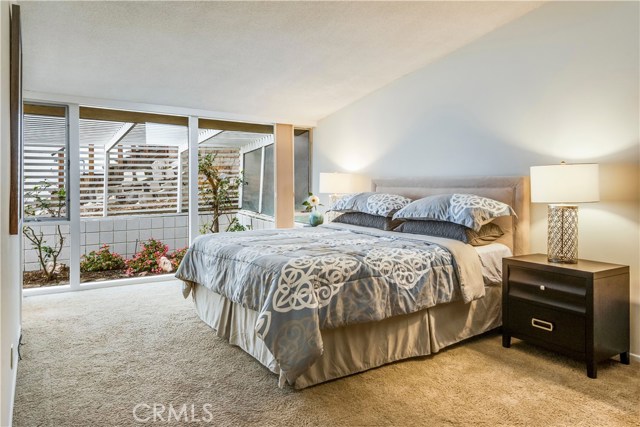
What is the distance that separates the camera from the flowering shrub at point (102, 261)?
205 inches

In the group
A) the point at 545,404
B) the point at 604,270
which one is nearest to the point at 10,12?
the point at 545,404

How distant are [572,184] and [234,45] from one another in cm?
279

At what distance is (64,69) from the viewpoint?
3.75m

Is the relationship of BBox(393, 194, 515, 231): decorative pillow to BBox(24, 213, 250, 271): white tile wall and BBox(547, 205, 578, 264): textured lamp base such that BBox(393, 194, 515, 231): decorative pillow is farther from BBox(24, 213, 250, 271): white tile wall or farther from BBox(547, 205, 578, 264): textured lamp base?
BBox(24, 213, 250, 271): white tile wall

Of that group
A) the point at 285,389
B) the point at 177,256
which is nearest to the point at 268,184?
the point at 177,256

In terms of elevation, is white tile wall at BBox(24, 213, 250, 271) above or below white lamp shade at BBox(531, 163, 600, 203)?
below

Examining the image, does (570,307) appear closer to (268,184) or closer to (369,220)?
(369,220)

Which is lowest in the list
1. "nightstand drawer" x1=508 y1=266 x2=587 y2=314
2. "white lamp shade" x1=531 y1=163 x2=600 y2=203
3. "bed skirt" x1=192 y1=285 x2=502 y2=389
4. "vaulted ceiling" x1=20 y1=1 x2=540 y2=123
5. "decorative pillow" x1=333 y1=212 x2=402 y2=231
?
"bed skirt" x1=192 y1=285 x2=502 y2=389

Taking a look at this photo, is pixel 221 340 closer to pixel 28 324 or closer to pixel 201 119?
pixel 28 324

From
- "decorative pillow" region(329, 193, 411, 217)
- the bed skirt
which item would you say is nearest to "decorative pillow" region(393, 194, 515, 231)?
"decorative pillow" region(329, 193, 411, 217)

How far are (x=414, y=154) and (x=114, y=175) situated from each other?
356 cm

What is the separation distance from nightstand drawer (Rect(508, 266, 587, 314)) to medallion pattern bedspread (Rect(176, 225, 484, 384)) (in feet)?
0.77

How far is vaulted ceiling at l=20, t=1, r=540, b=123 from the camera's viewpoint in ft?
10.0

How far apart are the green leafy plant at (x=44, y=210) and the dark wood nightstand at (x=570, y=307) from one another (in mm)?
4376
